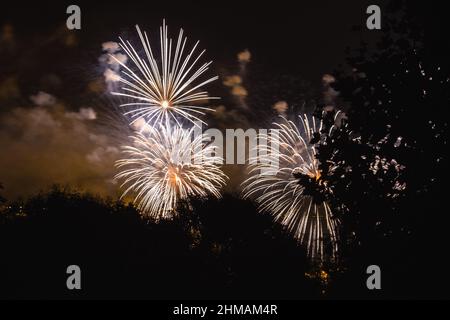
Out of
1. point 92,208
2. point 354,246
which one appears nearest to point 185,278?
point 92,208

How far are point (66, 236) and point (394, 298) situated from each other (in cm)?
2062

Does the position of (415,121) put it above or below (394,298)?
above

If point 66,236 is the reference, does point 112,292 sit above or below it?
below

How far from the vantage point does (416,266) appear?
507 inches

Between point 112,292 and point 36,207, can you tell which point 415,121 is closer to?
point 112,292

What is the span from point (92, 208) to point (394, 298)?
25039 mm

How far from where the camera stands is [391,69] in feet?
45.7

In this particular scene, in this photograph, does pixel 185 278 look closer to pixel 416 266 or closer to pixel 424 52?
pixel 416 266

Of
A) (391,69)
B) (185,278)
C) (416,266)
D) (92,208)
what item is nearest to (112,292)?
(185,278)

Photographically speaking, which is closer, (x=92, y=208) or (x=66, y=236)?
(x=66, y=236)

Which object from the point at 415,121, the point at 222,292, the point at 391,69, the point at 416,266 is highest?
the point at 391,69

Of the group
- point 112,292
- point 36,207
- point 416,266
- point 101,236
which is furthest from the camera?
point 36,207

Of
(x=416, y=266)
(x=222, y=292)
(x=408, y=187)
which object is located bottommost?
(x=222, y=292)

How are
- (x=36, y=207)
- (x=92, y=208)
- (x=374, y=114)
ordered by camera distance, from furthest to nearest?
1. (x=36, y=207)
2. (x=92, y=208)
3. (x=374, y=114)
